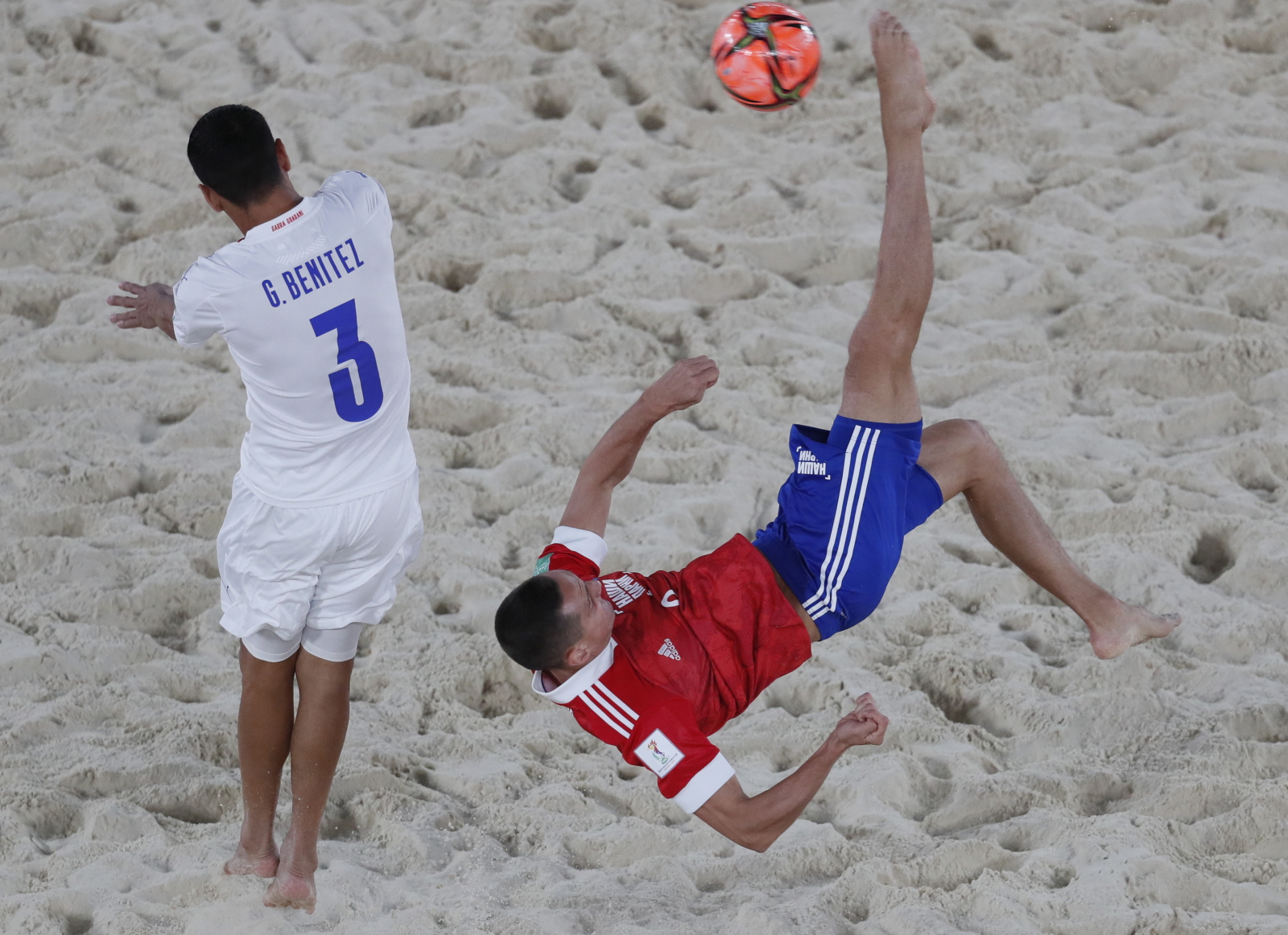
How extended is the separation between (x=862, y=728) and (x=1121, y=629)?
0.98 metres

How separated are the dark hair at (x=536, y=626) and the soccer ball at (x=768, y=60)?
1.65m

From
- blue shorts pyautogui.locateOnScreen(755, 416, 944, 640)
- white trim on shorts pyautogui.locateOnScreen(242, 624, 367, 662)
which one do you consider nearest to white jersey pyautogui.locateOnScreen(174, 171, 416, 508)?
white trim on shorts pyautogui.locateOnScreen(242, 624, 367, 662)

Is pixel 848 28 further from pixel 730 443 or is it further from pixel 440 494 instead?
pixel 440 494

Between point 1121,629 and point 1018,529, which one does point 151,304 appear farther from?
point 1121,629

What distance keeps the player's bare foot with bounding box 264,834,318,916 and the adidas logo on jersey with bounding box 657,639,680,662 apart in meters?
0.89

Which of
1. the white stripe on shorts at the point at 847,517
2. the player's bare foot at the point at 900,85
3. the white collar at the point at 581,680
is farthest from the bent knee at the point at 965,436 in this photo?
the white collar at the point at 581,680

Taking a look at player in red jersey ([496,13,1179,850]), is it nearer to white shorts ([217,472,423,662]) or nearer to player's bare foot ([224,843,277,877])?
white shorts ([217,472,423,662])

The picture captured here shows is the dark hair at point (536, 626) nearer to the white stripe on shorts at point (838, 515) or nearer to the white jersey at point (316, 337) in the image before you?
the white jersey at point (316, 337)

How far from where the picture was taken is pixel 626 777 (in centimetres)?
346

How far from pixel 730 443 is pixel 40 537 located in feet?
7.25

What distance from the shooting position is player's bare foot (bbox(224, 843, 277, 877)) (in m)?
2.94

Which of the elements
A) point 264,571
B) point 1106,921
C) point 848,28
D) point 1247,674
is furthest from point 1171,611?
point 848,28

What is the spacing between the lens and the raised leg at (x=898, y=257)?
2955 millimetres

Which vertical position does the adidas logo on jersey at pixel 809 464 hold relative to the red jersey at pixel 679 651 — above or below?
above
